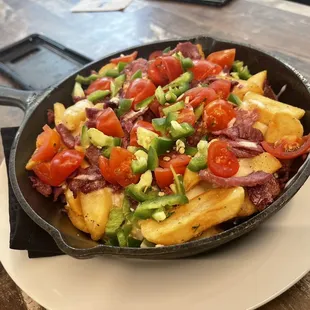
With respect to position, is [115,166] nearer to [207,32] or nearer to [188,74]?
[188,74]

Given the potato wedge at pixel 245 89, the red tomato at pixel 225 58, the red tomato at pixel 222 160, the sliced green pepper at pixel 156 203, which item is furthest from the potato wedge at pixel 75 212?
the red tomato at pixel 225 58

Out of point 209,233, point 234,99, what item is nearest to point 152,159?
point 209,233

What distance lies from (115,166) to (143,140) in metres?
0.12

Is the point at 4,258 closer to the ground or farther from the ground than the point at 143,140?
closer to the ground

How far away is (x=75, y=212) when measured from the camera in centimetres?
141

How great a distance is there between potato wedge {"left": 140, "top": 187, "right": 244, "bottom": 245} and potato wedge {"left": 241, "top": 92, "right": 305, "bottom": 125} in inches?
13.6

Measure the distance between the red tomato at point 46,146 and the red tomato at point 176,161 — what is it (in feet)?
1.34

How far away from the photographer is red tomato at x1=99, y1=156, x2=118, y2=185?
1.37 metres

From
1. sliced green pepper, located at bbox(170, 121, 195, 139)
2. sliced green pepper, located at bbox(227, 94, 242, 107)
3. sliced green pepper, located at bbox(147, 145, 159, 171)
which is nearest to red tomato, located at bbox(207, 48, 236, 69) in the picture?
sliced green pepper, located at bbox(227, 94, 242, 107)

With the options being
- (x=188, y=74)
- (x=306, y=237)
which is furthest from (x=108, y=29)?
(x=306, y=237)

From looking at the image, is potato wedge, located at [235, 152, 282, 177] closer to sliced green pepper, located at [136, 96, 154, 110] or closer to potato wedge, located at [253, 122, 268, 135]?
potato wedge, located at [253, 122, 268, 135]

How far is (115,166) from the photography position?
1.36 meters

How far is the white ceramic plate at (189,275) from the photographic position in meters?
1.15

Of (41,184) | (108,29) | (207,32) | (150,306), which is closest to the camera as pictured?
(150,306)
